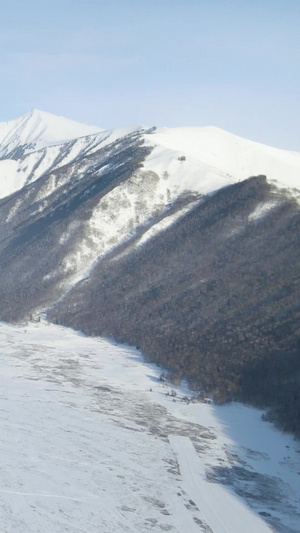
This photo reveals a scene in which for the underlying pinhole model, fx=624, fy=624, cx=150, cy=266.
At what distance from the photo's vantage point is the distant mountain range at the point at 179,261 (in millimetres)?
55594

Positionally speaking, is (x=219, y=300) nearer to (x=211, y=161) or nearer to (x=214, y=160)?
(x=211, y=161)

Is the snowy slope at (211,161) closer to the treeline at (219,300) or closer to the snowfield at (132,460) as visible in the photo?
the treeline at (219,300)

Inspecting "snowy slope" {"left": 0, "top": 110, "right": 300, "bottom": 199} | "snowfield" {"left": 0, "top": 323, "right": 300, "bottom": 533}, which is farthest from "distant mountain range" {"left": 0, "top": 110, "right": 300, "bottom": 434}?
"snowfield" {"left": 0, "top": 323, "right": 300, "bottom": 533}

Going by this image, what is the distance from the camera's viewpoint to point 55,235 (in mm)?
104312

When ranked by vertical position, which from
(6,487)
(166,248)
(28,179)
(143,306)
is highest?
(28,179)

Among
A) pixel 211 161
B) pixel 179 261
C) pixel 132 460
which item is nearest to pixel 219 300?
pixel 179 261

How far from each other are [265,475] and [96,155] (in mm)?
125249

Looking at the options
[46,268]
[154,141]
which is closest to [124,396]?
[46,268]

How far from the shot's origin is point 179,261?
276 feet

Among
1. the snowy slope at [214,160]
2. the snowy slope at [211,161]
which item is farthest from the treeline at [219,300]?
the snowy slope at [214,160]

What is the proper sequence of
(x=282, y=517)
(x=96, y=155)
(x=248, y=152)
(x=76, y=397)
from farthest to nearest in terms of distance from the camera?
(x=96, y=155), (x=248, y=152), (x=76, y=397), (x=282, y=517)

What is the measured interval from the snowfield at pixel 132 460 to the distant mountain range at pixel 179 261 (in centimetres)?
427

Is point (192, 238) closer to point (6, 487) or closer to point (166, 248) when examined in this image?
point (166, 248)

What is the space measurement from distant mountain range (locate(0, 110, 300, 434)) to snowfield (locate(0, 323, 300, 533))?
4.27 m
